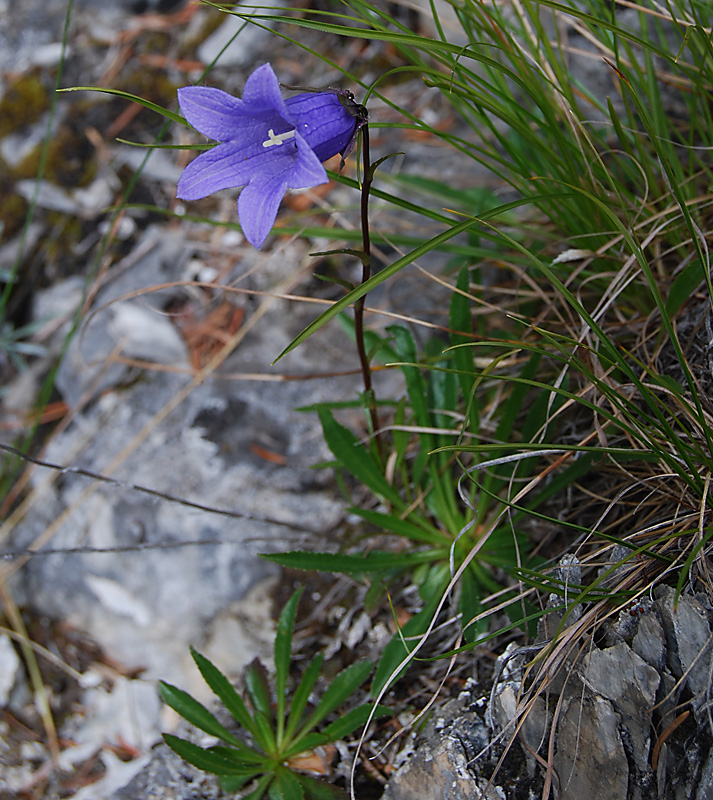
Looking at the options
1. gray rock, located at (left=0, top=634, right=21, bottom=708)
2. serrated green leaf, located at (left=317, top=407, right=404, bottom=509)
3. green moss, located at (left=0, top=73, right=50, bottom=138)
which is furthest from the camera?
green moss, located at (left=0, top=73, right=50, bottom=138)

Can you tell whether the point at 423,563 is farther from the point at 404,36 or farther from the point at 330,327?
the point at 404,36

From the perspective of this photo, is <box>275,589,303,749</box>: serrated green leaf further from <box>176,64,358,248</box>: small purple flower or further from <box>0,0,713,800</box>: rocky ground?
<box>176,64,358,248</box>: small purple flower

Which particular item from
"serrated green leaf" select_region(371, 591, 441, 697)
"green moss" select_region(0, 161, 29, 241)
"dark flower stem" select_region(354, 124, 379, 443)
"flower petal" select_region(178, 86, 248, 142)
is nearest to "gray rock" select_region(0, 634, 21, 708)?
"serrated green leaf" select_region(371, 591, 441, 697)

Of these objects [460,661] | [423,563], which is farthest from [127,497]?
[460,661]

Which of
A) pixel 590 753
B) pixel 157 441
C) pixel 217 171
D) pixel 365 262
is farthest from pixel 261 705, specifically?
pixel 217 171

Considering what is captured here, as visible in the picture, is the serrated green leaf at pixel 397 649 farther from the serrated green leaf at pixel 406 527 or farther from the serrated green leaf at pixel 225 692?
the serrated green leaf at pixel 225 692

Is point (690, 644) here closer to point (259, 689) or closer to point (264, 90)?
point (259, 689)
